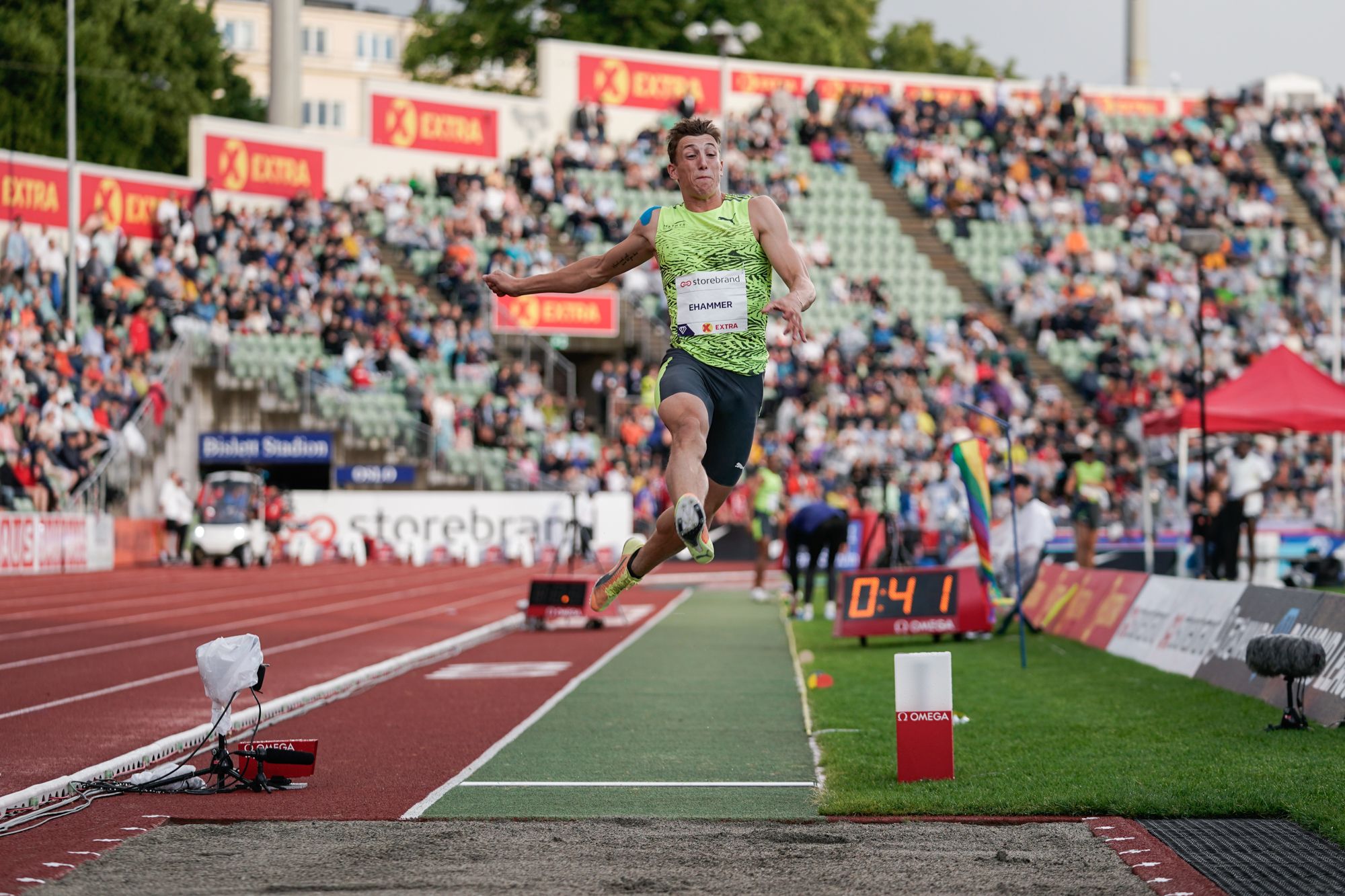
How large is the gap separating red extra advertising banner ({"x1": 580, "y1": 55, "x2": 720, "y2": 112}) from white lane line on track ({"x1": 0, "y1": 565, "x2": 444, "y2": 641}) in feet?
62.5

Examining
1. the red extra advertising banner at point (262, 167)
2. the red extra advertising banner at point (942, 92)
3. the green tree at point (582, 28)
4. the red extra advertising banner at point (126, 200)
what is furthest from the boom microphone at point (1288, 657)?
the green tree at point (582, 28)

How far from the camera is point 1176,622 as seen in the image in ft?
42.4

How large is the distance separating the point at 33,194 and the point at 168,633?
58.2 feet

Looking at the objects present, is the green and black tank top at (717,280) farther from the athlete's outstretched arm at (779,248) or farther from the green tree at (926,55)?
the green tree at (926,55)

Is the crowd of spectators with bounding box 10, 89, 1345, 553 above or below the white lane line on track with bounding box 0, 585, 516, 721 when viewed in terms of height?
above

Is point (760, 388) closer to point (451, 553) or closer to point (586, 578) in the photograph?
point (586, 578)

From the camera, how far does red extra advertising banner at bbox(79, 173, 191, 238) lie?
106 ft

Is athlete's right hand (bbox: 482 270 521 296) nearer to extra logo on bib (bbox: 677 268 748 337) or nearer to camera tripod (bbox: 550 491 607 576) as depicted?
extra logo on bib (bbox: 677 268 748 337)

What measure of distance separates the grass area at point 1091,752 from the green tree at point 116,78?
110ft

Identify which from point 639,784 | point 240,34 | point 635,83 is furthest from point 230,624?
point 240,34

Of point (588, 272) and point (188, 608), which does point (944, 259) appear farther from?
point (588, 272)

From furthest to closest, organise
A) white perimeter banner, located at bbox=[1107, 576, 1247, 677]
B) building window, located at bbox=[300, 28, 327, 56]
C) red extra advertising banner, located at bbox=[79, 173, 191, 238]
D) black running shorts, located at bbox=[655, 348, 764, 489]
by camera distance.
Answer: building window, located at bbox=[300, 28, 327, 56] < red extra advertising banner, located at bbox=[79, 173, 191, 238] < white perimeter banner, located at bbox=[1107, 576, 1247, 677] < black running shorts, located at bbox=[655, 348, 764, 489]

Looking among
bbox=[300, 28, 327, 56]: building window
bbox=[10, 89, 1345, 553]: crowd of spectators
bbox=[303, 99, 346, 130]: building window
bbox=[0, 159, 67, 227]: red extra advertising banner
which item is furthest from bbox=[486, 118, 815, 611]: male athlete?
bbox=[300, 28, 327, 56]: building window

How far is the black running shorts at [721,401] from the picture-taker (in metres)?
7.18
